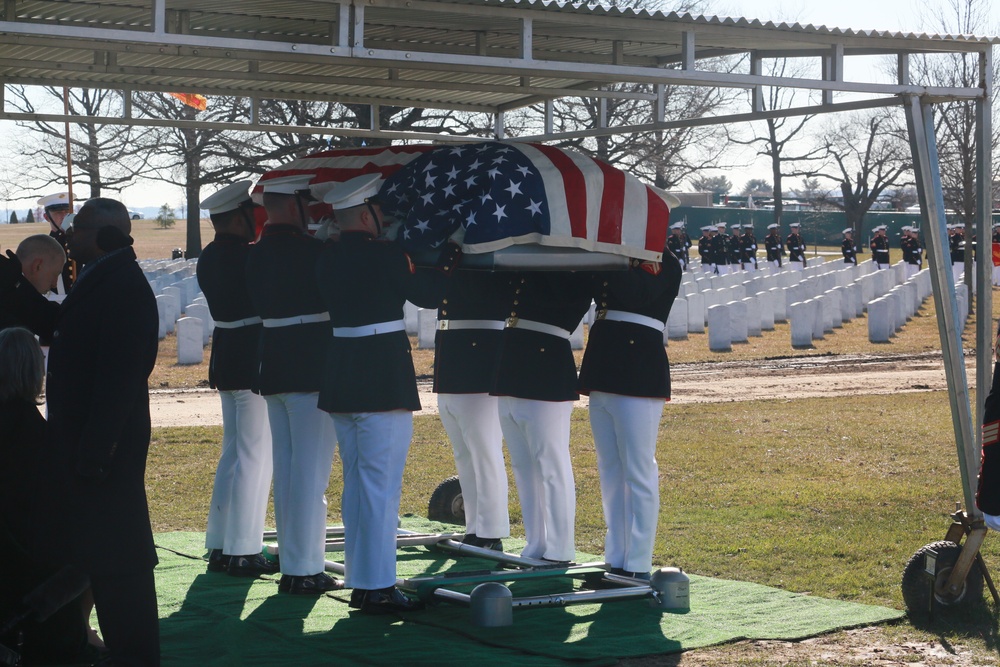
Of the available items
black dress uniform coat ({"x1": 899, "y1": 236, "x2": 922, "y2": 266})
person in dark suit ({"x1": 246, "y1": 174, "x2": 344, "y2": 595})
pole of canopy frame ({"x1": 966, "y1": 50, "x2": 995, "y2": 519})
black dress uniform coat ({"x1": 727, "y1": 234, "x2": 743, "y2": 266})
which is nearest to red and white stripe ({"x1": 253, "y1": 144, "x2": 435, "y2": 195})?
person in dark suit ({"x1": 246, "y1": 174, "x2": 344, "y2": 595})

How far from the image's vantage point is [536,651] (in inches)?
211

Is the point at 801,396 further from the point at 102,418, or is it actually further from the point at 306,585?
the point at 102,418

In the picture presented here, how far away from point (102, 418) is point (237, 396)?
253 centimetres

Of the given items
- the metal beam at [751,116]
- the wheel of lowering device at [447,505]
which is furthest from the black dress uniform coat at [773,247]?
the wheel of lowering device at [447,505]

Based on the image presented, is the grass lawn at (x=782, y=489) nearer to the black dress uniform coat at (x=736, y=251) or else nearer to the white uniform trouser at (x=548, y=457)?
the white uniform trouser at (x=548, y=457)

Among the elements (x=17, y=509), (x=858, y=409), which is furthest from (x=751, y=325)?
(x=17, y=509)

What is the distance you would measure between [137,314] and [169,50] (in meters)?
2.84

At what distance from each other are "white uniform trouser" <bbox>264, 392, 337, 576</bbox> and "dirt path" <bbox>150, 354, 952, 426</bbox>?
21.9ft

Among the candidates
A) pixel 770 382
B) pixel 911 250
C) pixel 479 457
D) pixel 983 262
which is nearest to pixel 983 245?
pixel 983 262

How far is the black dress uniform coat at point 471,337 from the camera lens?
6918 mm

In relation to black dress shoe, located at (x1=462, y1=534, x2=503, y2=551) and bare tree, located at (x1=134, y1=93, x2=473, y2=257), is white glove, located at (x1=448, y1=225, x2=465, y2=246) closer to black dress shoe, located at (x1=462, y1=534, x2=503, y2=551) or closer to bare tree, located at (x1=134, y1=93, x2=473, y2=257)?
black dress shoe, located at (x1=462, y1=534, x2=503, y2=551)

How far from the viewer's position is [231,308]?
6922 mm

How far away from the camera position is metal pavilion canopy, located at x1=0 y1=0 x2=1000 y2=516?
5.68m

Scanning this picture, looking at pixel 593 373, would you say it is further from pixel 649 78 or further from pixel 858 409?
pixel 858 409
